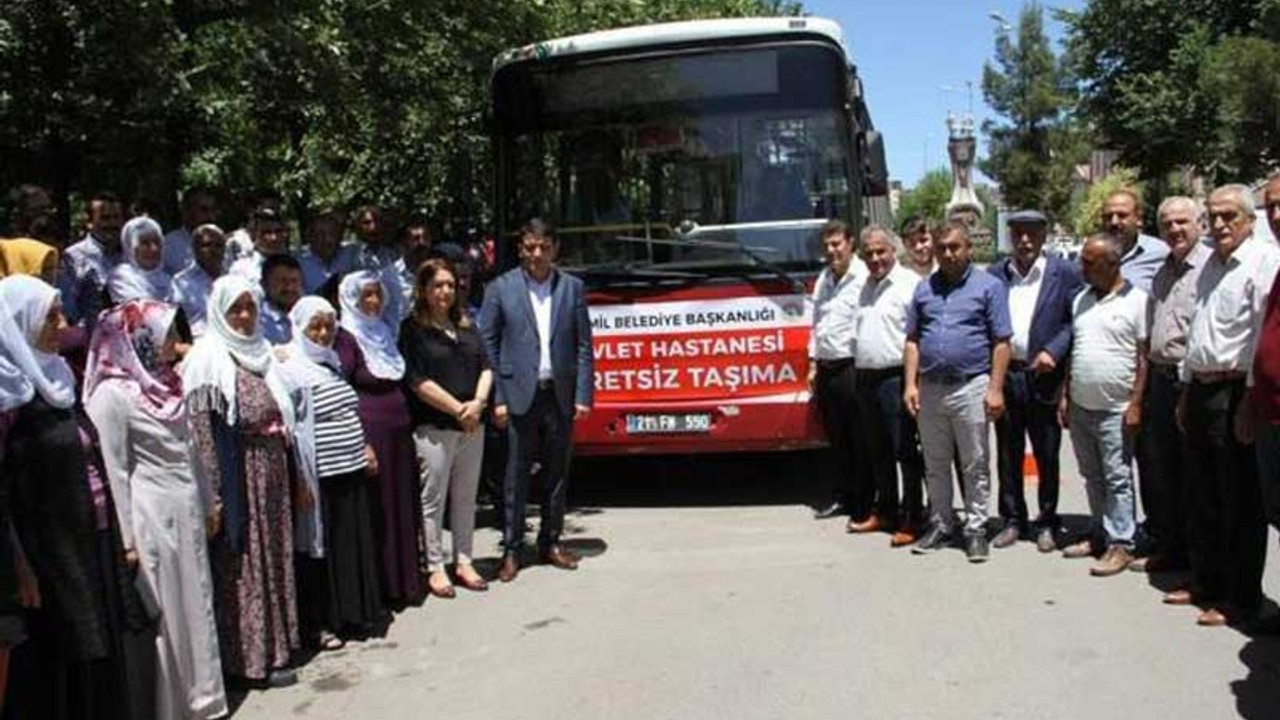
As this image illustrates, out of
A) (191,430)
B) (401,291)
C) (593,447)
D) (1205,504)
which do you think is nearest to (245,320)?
(191,430)

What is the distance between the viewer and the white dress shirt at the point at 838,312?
734 centimetres

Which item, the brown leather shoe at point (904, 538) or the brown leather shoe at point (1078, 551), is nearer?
the brown leather shoe at point (1078, 551)

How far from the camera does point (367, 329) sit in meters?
5.79

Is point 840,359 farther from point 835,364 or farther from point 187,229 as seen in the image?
point 187,229

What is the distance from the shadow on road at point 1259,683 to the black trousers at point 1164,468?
0.81m

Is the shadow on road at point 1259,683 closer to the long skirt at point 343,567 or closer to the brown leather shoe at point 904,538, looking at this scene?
the brown leather shoe at point 904,538

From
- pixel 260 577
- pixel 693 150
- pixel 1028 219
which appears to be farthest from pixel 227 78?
pixel 1028 219

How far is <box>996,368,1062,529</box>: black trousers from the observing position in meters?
6.73

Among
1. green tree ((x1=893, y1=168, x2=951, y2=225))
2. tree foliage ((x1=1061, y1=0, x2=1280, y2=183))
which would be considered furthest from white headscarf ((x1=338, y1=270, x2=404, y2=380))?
green tree ((x1=893, y1=168, x2=951, y2=225))

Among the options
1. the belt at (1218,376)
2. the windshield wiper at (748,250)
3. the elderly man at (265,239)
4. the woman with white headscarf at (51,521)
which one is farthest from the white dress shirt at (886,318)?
the woman with white headscarf at (51,521)

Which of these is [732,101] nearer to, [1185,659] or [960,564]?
[960,564]

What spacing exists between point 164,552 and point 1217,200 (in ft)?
14.5

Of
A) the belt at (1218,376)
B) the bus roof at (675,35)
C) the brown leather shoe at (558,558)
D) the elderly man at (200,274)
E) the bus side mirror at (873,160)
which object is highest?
the bus roof at (675,35)

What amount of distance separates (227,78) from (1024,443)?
578 cm
